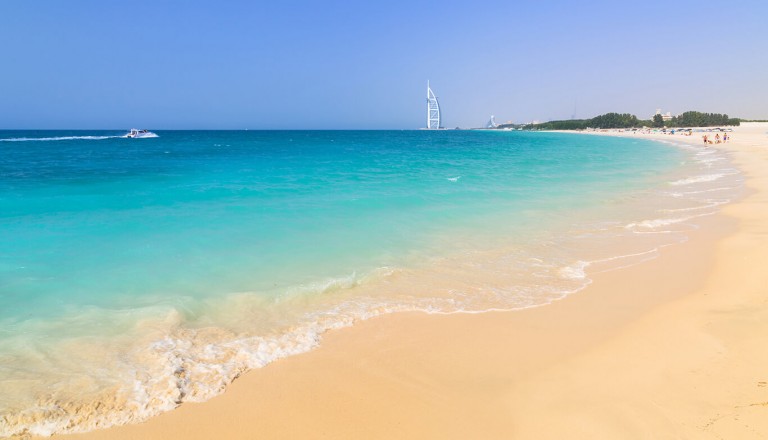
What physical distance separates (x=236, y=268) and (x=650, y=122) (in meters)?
171

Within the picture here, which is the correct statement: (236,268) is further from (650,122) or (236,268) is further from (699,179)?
(650,122)

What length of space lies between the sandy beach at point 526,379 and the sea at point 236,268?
0.38m

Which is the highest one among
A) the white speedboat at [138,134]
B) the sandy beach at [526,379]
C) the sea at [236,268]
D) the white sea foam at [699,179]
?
the white speedboat at [138,134]

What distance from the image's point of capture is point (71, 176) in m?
21.9

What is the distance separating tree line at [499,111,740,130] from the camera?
372 ft

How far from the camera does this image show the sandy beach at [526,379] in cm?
370

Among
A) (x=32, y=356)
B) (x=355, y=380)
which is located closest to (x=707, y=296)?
(x=355, y=380)

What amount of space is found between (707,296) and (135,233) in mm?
12198

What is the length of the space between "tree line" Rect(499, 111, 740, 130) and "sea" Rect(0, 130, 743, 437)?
125 m

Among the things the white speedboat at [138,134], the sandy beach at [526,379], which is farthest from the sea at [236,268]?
the white speedboat at [138,134]

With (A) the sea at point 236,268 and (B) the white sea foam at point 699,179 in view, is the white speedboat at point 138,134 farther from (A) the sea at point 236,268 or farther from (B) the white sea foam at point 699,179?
(B) the white sea foam at point 699,179

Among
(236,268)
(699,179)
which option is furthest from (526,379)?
(699,179)

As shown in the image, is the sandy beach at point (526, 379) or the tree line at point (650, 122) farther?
the tree line at point (650, 122)

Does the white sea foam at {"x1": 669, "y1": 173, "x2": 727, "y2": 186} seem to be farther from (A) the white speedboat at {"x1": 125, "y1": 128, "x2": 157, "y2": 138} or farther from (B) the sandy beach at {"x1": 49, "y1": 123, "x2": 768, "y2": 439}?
(A) the white speedboat at {"x1": 125, "y1": 128, "x2": 157, "y2": 138}
